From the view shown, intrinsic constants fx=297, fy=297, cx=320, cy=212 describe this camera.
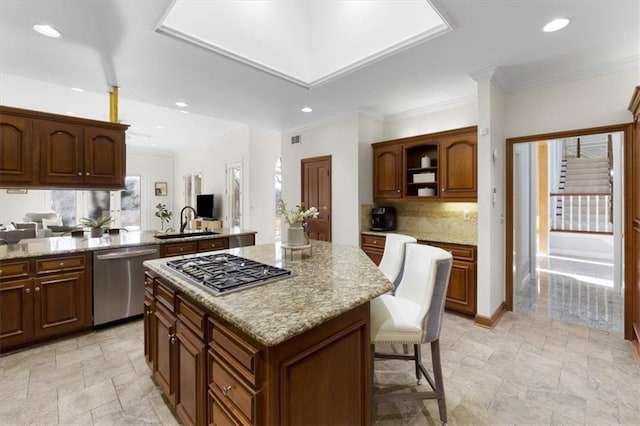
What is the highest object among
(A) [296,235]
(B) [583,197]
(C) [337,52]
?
(C) [337,52]

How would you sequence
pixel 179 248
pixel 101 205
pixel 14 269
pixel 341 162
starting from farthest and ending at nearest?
pixel 101 205
pixel 341 162
pixel 179 248
pixel 14 269

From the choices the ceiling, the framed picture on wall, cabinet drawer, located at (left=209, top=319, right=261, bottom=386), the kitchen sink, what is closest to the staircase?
the ceiling

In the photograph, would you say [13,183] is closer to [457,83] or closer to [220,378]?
[220,378]

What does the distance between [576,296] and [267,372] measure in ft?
15.9

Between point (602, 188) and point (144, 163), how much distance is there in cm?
1295

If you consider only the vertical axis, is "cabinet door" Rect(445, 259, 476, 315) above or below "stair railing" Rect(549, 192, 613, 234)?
below

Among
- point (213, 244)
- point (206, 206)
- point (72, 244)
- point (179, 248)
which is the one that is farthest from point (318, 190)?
point (206, 206)

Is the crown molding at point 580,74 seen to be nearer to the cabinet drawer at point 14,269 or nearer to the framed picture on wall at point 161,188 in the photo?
the cabinet drawer at point 14,269

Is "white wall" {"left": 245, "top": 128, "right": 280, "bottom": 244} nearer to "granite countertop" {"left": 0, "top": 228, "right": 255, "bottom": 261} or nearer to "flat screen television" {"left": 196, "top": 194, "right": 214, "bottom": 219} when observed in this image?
"flat screen television" {"left": 196, "top": 194, "right": 214, "bottom": 219}

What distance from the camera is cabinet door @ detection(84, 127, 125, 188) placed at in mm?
3260

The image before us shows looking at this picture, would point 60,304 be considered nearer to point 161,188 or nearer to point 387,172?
point 387,172

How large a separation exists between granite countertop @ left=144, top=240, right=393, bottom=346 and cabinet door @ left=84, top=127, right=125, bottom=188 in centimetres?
197

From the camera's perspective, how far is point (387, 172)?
14.3 ft

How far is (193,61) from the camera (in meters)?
2.85
